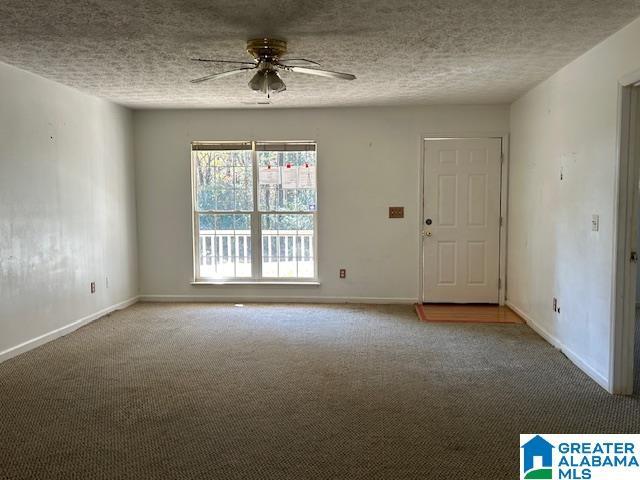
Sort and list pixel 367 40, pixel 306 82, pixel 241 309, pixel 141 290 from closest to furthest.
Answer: pixel 367 40 → pixel 306 82 → pixel 241 309 → pixel 141 290

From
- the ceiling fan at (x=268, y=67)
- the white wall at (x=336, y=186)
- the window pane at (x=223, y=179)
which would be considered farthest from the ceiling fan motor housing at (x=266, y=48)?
the window pane at (x=223, y=179)

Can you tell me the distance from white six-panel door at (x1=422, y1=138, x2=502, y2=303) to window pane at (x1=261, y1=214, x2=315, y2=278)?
4.53 ft

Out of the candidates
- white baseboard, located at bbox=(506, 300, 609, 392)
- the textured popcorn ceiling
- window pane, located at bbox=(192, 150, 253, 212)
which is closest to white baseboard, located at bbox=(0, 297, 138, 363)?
window pane, located at bbox=(192, 150, 253, 212)

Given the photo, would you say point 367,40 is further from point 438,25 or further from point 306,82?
point 306,82

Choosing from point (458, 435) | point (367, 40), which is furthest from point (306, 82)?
point (458, 435)

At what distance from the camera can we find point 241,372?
379 centimetres

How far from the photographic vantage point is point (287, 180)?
20.5 feet

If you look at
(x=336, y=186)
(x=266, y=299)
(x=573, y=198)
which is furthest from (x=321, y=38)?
(x=266, y=299)

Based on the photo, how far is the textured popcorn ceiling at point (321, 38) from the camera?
2900 millimetres

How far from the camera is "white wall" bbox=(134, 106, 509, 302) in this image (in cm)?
608

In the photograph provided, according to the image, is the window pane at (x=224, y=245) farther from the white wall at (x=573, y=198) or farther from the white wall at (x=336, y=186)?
the white wall at (x=573, y=198)

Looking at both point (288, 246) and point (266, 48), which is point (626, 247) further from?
point (288, 246)

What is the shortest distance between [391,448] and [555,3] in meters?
→ 2.52

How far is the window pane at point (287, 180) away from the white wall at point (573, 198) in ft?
7.65
